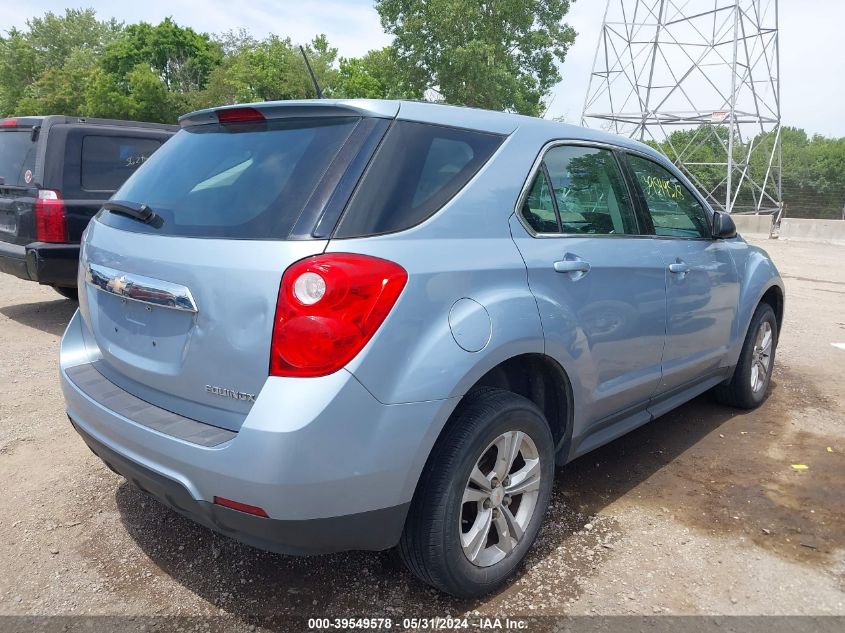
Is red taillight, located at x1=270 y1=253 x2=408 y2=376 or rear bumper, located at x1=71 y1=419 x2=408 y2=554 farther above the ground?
red taillight, located at x1=270 y1=253 x2=408 y2=376

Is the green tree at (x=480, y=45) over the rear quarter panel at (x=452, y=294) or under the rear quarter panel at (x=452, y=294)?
over

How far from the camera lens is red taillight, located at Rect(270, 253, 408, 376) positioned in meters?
1.98

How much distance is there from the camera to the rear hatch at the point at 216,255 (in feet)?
6.81

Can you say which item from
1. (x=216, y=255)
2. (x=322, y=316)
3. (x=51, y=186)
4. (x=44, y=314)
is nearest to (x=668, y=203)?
(x=322, y=316)

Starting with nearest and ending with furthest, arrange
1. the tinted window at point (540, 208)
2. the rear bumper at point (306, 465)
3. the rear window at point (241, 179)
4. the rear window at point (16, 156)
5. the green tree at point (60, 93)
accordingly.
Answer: the rear bumper at point (306, 465) < the rear window at point (241, 179) < the tinted window at point (540, 208) < the rear window at point (16, 156) < the green tree at point (60, 93)

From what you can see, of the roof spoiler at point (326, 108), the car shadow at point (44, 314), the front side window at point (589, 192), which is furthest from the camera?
the car shadow at point (44, 314)

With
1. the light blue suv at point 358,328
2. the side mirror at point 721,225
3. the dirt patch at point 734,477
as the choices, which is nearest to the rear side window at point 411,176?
the light blue suv at point 358,328

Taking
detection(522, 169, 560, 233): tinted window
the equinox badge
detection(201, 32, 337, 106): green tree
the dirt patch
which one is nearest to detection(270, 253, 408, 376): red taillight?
the equinox badge

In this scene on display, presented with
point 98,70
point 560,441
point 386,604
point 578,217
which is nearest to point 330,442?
point 386,604

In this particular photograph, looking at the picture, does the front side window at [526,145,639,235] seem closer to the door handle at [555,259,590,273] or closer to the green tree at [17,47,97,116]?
the door handle at [555,259,590,273]

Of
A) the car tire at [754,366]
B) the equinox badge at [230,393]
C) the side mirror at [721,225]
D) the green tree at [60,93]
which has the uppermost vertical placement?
the green tree at [60,93]

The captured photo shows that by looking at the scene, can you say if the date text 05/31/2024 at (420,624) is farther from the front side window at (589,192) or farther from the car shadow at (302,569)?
the front side window at (589,192)

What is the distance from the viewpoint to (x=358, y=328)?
2014mm

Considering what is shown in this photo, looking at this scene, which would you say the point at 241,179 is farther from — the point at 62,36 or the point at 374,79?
the point at 62,36
